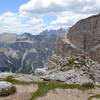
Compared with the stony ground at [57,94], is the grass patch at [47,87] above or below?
above

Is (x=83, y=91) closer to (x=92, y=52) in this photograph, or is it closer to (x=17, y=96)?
(x=17, y=96)

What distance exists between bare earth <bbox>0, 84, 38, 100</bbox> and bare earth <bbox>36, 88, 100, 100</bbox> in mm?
2562

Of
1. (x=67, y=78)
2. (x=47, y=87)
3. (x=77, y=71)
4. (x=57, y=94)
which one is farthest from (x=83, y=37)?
(x=57, y=94)

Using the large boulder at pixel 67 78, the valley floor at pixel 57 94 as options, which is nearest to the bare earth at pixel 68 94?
the valley floor at pixel 57 94

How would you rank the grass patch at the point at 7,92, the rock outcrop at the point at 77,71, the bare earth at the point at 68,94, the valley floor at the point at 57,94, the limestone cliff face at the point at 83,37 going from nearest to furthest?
the bare earth at the point at 68,94, the valley floor at the point at 57,94, the grass patch at the point at 7,92, the rock outcrop at the point at 77,71, the limestone cliff face at the point at 83,37

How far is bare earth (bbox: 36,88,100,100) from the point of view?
2975 cm

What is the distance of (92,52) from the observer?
5630 inches

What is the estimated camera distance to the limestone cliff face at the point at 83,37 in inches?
6284

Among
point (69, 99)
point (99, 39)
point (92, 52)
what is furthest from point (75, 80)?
point (99, 39)

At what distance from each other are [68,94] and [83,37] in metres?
143

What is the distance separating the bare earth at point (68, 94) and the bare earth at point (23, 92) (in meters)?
2.56

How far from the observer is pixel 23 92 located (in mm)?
32344

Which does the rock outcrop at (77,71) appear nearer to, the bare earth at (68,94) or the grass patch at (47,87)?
the grass patch at (47,87)

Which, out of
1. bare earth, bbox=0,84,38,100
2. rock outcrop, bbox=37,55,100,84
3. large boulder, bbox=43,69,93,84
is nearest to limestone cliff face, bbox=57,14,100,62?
rock outcrop, bbox=37,55,100,84
